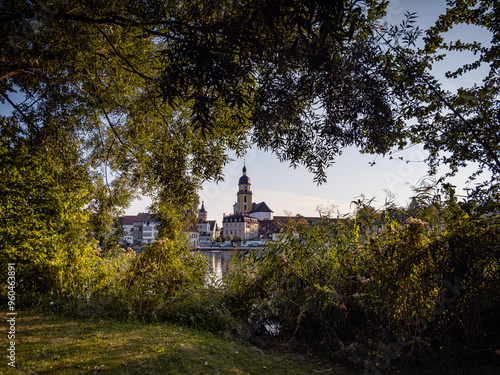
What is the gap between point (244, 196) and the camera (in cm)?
11056

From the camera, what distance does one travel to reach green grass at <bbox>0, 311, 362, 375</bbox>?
3160 millimetres

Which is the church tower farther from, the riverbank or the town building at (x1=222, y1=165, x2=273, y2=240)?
the riverbank

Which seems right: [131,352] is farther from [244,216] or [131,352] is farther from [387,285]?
[244,216]

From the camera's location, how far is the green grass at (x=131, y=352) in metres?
3.16

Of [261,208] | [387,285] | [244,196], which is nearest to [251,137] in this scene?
[387,285]

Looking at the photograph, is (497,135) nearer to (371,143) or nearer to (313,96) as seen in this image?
(371,143)

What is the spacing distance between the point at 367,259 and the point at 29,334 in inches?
189

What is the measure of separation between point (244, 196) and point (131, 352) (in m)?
107

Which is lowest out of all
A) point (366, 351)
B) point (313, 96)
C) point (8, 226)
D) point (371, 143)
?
point (366, 351)

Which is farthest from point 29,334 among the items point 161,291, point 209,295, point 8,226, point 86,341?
point 209,295

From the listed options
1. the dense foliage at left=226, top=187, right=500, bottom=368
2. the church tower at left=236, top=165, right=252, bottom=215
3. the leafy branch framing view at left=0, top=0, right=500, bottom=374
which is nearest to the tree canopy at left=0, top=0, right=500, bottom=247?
the leafy branch framing view at left=0, top=0, right=500, bottom=374

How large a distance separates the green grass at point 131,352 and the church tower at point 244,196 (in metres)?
100

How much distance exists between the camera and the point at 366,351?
4.15m

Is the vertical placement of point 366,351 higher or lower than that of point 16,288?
lower
